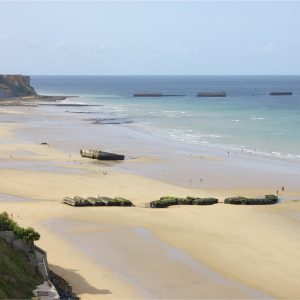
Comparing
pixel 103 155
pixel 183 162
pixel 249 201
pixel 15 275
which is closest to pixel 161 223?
pixel 249 201

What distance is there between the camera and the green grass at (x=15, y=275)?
19953 mm

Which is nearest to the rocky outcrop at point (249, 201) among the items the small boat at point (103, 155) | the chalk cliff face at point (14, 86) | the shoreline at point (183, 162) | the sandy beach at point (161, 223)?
the sandy beach at point (161, 223)

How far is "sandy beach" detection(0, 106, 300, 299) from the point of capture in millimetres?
25562

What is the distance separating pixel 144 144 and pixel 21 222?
37.6 metres

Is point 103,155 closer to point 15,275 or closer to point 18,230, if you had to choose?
point 18,230

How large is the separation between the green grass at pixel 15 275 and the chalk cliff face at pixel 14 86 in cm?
13948

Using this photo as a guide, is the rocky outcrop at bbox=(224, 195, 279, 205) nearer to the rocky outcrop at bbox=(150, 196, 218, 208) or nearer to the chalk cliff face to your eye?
the rocky outcrop at bbox=(150, 196, 218, 208)

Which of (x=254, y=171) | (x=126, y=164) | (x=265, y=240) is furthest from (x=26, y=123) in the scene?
(x=265, y=240)

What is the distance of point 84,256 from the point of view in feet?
93.9

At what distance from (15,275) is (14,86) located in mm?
150291

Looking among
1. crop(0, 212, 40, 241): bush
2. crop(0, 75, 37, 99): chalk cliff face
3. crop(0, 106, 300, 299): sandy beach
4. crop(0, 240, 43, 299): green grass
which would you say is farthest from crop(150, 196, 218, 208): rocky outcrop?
crop(0, 75, 37, 99): chalk cliff face

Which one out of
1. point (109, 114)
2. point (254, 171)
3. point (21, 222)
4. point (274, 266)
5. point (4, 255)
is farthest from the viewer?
point (109, 114)

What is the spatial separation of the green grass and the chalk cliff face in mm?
139483

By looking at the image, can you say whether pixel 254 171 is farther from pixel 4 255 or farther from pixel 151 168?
pixel 4 255
